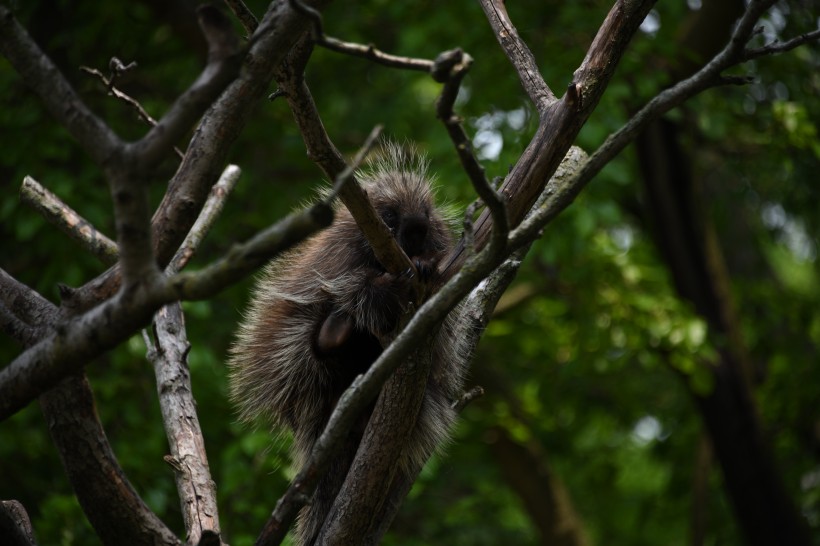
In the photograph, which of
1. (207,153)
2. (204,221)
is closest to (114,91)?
(204,221)

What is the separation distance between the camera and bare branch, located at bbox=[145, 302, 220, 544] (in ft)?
6.72

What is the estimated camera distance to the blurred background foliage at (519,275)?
13.2 feet

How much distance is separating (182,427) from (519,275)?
3.25 meters

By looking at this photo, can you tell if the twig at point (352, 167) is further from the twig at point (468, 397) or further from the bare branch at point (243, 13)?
the twig at point (468, 397)

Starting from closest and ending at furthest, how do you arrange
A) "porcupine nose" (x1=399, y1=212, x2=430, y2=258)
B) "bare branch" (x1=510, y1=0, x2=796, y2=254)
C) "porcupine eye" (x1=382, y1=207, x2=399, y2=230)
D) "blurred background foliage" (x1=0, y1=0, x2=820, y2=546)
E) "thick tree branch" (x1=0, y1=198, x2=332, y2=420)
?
"thick tree branch" (x1=0, y1=198, x2=332, y2=420) → "bare branch" (x1=510, y1=0, x2=796, y2=254) → "porcupine nose" (x1=399, y1=212, x2=430, y2=258) → "porcupine eye" (x1=382, y1=207, x2=399, y2=230) → "blurred background foliage" (x1=0, y1=0, x2=820, y2=546)

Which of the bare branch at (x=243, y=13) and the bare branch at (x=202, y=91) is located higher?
the bare branch at (x=243, y=13)

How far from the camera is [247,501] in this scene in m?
3.72

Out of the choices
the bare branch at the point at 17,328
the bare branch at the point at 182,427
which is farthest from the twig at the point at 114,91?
the bare branch at the point at 17,328

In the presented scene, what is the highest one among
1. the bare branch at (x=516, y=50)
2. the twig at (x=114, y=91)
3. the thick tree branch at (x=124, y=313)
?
the bare branch at (x=516, y=50)

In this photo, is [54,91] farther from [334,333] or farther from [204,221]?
[334,333]

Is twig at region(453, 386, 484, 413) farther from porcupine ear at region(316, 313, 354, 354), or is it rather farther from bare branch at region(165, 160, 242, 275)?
bare branch at region(165, 160, 242, 275)

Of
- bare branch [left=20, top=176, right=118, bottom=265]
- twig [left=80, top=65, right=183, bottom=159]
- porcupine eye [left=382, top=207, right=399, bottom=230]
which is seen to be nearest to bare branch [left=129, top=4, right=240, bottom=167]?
twig [left=80, top=65, right=183, bottom=159]

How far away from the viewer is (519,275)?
5.20 m

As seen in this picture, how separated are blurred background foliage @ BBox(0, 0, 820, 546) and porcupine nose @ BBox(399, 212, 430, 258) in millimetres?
937
